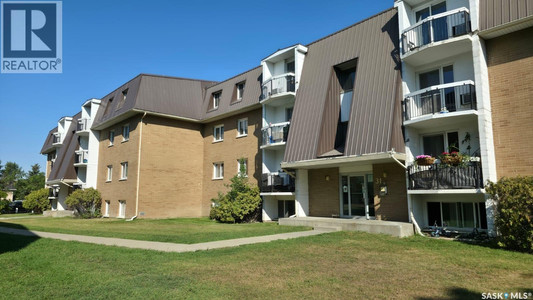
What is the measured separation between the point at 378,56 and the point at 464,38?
362 cm

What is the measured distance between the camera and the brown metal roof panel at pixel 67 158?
31.6 meters

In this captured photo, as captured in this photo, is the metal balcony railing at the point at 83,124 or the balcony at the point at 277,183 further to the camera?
the metal balcony railing at the point at 83,124

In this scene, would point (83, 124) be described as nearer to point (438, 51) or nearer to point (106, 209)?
point (106, 209)

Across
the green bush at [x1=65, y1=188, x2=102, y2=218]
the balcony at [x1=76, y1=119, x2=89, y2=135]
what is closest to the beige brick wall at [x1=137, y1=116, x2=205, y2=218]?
the green bush at [x1=65, y1=188, x2=102, y2=218]

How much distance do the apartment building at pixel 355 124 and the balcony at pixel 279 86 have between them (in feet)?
0.26

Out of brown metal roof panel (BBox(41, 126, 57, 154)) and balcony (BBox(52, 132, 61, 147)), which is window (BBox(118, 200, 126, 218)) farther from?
brown metal roof panel (BBox(41, 126, 57, 154))

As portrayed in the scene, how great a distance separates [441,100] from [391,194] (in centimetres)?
422

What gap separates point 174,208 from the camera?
2361cm

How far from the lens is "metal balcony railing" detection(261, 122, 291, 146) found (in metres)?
18.8

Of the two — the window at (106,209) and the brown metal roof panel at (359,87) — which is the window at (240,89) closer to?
the brown metal roof panel at (359,87)

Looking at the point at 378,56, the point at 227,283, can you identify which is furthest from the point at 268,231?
the point at 378,56

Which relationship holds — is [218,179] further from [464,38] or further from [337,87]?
[464,38]

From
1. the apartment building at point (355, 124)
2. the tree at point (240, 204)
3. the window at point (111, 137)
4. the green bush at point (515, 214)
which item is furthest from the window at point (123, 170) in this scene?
the green bush at point (515, 214)

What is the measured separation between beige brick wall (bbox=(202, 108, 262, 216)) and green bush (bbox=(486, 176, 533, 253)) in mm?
12799
